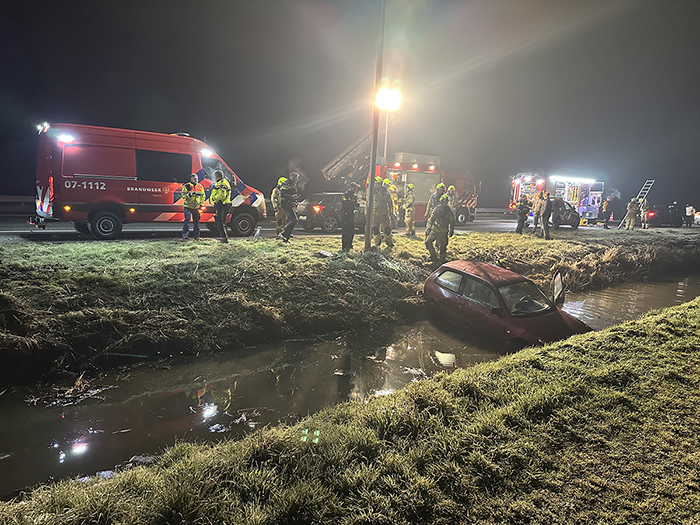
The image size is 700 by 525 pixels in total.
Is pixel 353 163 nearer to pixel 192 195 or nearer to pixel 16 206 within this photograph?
pixel 192 195

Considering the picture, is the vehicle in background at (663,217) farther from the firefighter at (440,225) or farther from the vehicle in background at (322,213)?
the vehicle in background at (322,213)

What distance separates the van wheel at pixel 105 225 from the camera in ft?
31.2

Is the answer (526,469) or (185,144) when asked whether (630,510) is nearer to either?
(526,469)

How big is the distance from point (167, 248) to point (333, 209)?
6.75 meters

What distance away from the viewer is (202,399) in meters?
4.64

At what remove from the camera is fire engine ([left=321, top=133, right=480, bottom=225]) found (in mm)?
17766

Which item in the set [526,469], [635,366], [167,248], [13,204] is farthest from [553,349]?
[13,204]

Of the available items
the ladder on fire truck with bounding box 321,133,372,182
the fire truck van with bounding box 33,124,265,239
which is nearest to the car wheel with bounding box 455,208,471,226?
the ladder on fire truck with bounding box 321,133,372,182

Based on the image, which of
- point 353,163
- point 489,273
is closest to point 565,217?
point 353,163

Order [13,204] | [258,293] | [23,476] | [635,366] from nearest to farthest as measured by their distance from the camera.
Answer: [23,476]
[635,366]
[258,293]
[13,204]

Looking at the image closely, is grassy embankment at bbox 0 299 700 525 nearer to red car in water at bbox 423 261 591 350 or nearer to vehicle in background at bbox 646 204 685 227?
red car in water at bbox 423 261 591 350

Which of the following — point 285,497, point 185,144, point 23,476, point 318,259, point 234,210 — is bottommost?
point 23,476

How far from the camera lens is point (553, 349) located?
5.21 m

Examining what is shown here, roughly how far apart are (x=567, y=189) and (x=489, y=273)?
67.2 ft
